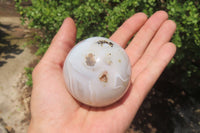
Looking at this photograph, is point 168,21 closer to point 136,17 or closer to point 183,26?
point 183,26

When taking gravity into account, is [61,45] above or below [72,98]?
above

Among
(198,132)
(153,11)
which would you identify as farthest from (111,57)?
(198,132)

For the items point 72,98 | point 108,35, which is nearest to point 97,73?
point 72,98

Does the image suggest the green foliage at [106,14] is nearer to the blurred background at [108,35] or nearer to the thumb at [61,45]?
the blurred background at [108,35]

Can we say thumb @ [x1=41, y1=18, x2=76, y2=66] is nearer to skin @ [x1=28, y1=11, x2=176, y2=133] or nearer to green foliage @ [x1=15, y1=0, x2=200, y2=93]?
skin @ [x1=28, y1=11, x2=176, y2=133]

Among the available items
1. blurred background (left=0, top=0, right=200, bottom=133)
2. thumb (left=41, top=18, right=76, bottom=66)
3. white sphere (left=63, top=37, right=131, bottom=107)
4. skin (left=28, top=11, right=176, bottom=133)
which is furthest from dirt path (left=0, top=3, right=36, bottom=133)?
white sphere (left=63, top=37, right=131, bottom=107)

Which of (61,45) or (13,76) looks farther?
(13,76)

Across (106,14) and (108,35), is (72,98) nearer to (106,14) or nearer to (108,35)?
(108,35)
